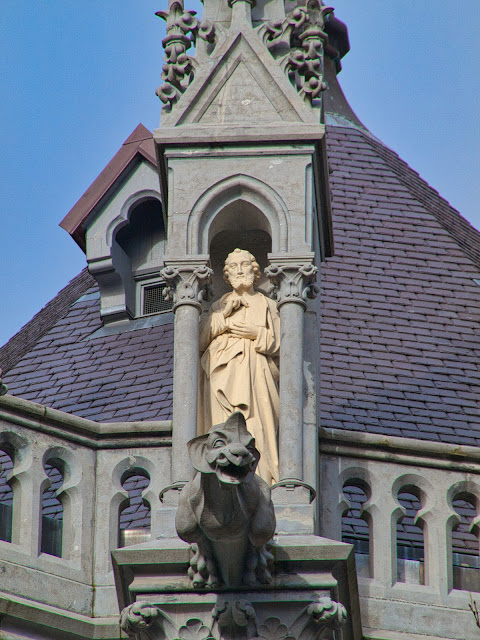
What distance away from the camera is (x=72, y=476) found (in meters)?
17.9

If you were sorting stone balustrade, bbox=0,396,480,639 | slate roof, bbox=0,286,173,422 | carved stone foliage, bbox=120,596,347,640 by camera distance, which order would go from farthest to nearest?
slate roof, bbox=0,286,173,422, stone balustrade, bbox=0,396,480,639, carved stone foliage, bbox=120,596,347,640

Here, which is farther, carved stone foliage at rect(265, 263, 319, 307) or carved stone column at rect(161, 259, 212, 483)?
carved stone foliage at rect(265, 263, 319, 307)

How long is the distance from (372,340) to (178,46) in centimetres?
711

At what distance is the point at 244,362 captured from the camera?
17734 mm

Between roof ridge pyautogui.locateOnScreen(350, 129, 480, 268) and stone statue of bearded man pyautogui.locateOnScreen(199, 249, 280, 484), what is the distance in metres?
9.12

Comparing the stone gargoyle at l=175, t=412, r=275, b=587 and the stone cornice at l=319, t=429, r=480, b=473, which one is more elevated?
the stone cornice at l=319, t=429, r=480, b=473

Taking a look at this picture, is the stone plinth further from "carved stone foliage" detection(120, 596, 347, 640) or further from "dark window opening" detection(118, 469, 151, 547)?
"dark window opening" detection(118, 469, 151, 547)

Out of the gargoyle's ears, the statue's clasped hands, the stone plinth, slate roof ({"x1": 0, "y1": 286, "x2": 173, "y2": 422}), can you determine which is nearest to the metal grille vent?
slate roof ({"x1": 0, "y1": 286, "x2": 173, "y2": 422})

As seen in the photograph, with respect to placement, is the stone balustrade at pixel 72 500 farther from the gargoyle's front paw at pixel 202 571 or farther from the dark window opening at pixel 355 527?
the dark window opening at pixel 355 527

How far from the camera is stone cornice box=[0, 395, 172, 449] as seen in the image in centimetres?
1773

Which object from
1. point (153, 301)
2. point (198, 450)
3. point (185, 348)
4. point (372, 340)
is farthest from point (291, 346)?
point (153, 301)

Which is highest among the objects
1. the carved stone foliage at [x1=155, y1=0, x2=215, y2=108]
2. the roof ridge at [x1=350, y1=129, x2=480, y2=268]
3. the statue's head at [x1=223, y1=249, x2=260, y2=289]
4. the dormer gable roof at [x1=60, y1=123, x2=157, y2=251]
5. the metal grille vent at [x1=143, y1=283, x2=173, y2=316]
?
the roof ridge at [x1=350, y1=129, x2=480, y2=268]

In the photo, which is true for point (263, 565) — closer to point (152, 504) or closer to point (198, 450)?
point (198, 450)

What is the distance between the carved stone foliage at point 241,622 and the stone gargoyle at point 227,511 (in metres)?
0.20
